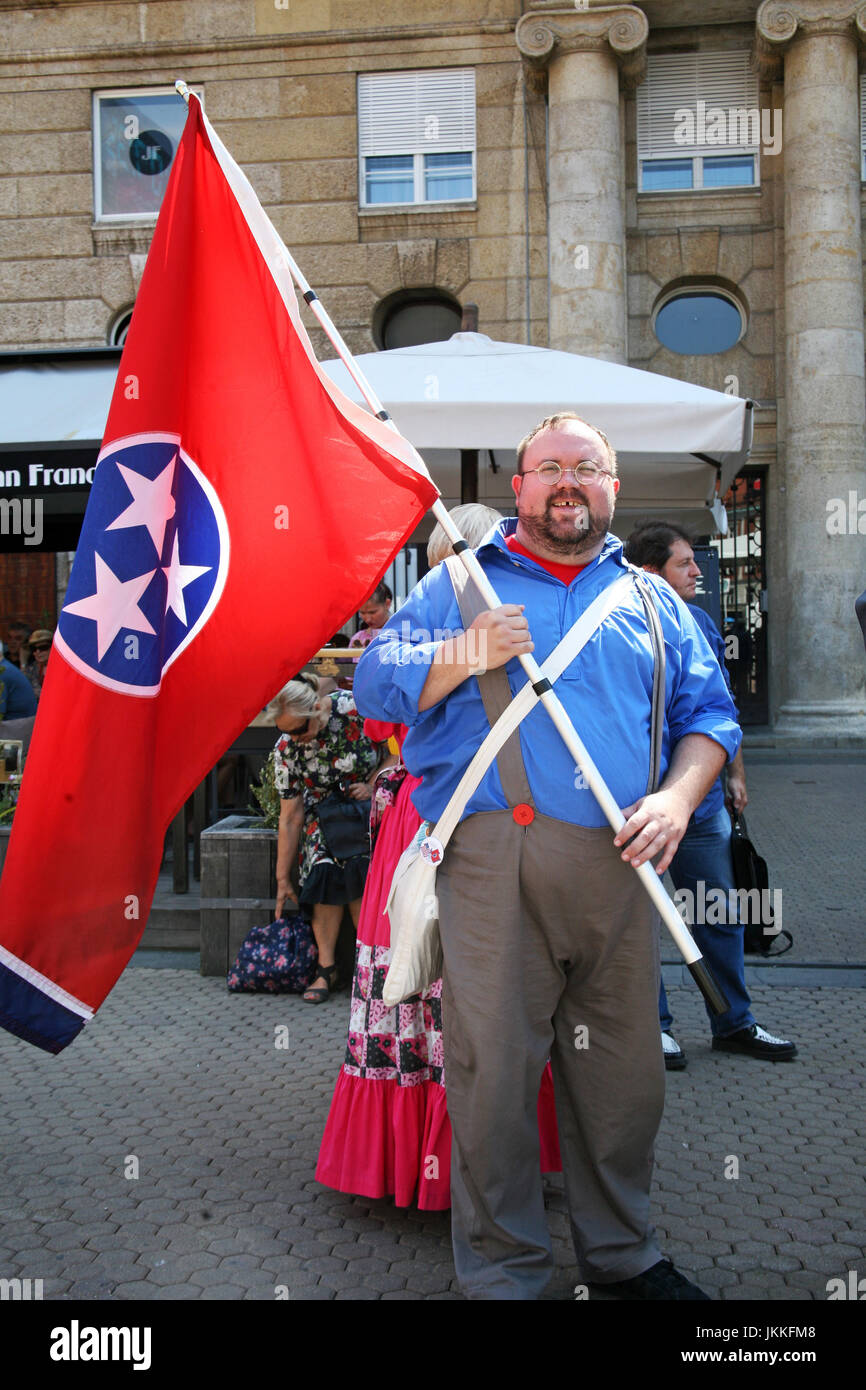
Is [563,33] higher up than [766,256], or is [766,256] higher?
[563,33]

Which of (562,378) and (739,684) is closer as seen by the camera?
(562,378)

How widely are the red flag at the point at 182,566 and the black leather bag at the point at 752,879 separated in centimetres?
273

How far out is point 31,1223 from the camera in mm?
3473

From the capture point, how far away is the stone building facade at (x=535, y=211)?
14.4m

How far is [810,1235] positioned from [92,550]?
2748mm

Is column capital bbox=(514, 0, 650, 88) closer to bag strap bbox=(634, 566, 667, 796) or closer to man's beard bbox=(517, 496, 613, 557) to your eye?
man's beard bbox=(517, 496, 613, 557)

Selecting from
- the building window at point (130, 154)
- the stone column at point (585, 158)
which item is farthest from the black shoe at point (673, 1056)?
the building window at point (130, 154)

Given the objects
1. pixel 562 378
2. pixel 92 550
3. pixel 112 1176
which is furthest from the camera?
pixel 562 378

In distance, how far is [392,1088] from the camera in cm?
357

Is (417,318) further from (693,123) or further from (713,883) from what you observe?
(713,883)

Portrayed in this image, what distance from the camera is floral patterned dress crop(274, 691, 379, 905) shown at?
5.68 m

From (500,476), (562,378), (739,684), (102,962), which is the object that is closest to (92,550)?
(102,962)

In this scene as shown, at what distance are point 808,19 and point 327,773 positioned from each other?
12909 mm
